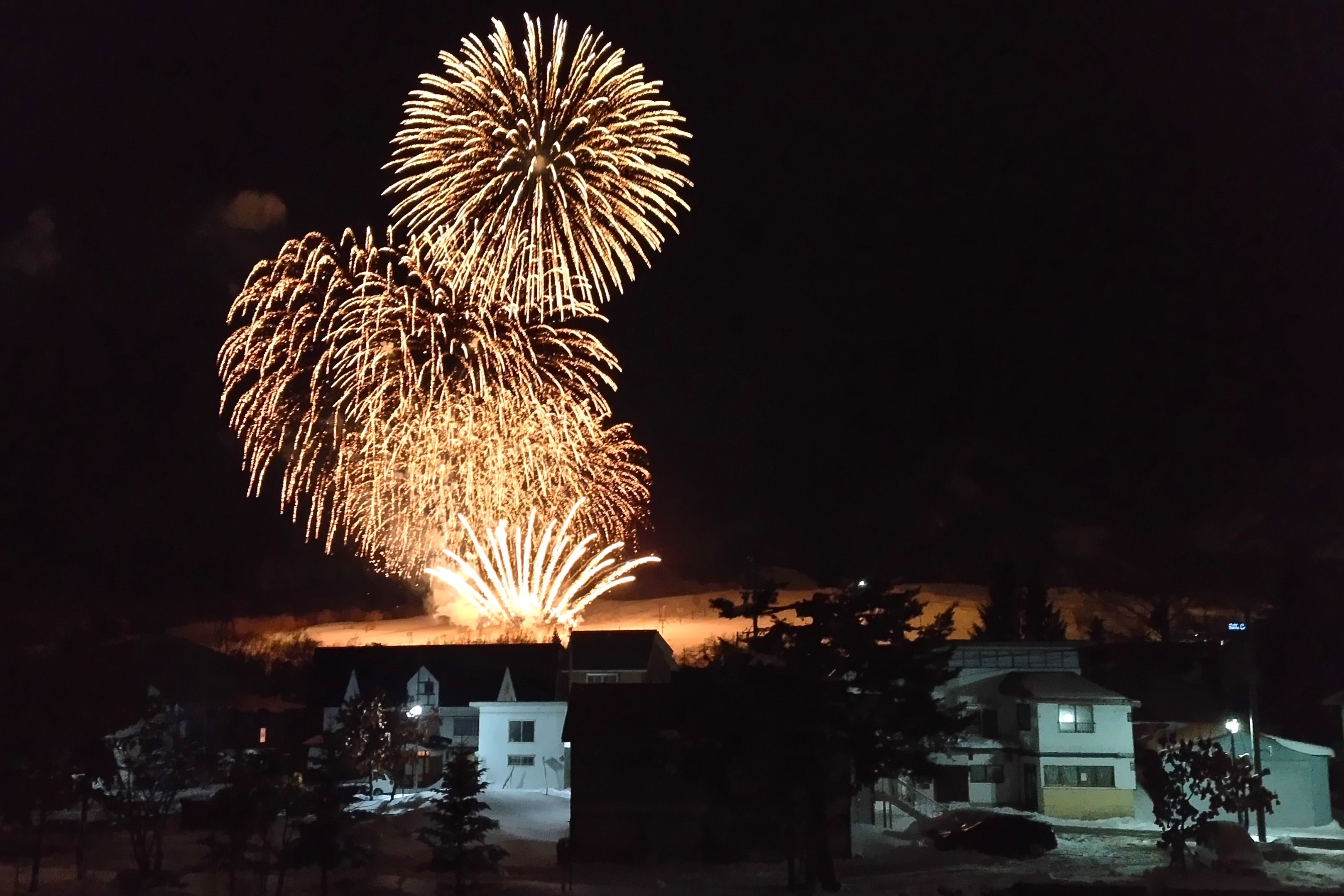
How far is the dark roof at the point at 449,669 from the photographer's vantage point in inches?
1890

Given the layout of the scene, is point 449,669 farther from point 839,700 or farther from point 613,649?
point 839,700

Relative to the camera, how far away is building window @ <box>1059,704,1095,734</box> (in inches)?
1510

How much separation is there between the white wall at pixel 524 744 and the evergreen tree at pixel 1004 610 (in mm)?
29838

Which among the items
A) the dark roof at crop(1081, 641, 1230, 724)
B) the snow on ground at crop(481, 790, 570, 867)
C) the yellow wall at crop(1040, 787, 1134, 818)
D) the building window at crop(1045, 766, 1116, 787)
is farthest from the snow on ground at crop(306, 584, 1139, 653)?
the yellow wall at crop(1040, 787, 1134, 818)

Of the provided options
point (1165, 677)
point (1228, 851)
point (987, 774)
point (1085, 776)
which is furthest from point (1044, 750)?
point (1165, 677)

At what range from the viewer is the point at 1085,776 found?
3794 cm

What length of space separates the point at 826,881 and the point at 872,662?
4.53 meters

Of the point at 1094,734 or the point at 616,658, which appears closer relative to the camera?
the point at 1094,734

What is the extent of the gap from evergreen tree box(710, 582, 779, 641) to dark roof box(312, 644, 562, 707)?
21203mm

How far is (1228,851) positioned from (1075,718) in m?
9.41

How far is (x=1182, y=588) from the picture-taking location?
123 meters

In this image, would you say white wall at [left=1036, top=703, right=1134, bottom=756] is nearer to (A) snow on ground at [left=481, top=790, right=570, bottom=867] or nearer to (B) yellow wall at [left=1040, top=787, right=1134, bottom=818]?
(B) yellow wall at [left=1040, top=787, right=1134, bottom=818]

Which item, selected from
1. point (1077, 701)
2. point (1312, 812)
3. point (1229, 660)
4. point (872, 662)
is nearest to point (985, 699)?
point (1077, 701)

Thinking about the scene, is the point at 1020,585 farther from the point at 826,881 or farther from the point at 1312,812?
the point at 826,881
